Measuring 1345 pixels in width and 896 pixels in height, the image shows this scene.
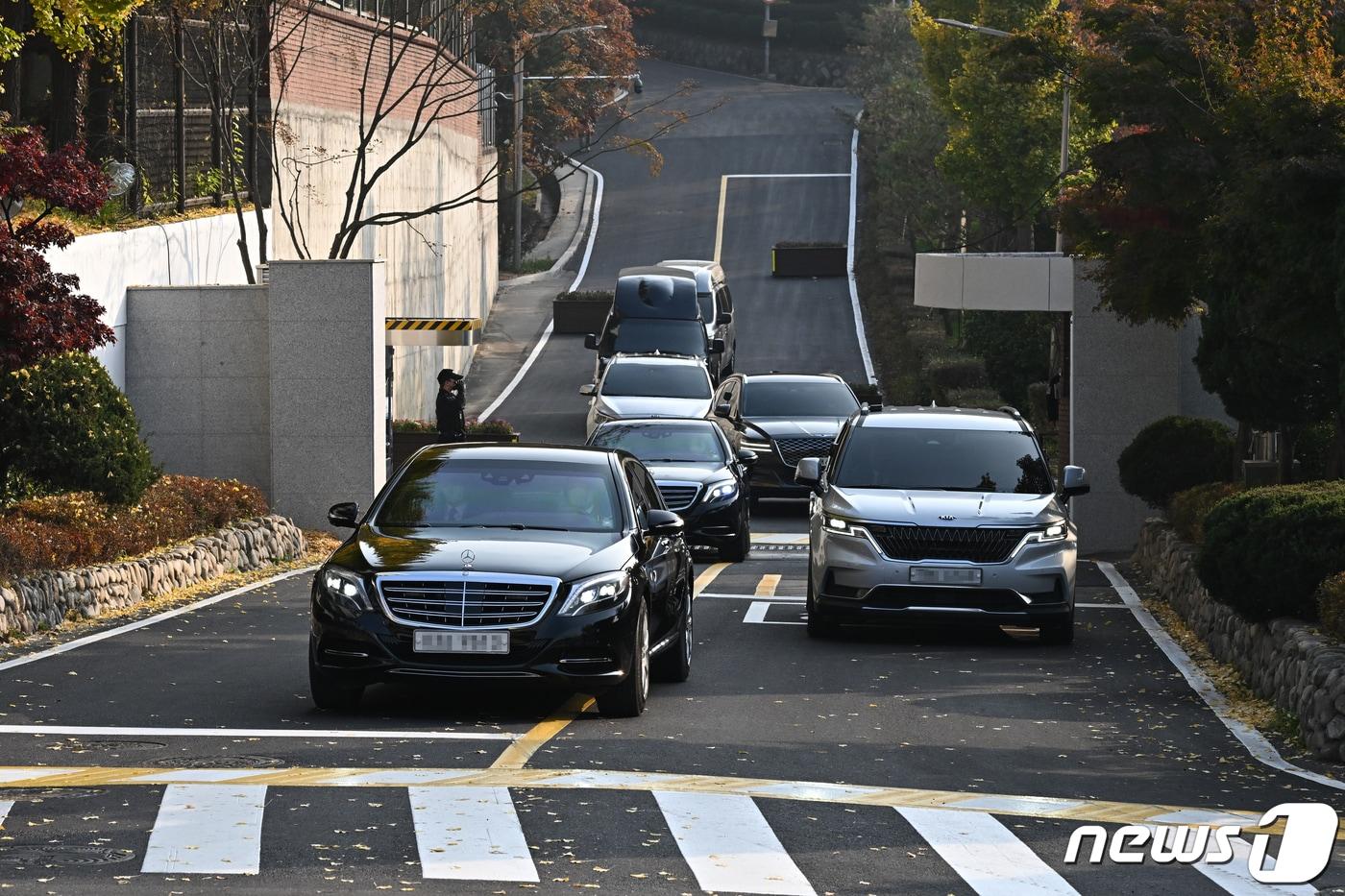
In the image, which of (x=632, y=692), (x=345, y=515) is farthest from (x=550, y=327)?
(x=632, y=692)

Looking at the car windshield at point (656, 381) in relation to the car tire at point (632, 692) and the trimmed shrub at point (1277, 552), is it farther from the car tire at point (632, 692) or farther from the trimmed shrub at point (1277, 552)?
the car tire at point (632, 692)

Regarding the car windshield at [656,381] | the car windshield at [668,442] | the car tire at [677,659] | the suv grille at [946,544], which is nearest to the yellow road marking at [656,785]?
the car tire at [677,659]

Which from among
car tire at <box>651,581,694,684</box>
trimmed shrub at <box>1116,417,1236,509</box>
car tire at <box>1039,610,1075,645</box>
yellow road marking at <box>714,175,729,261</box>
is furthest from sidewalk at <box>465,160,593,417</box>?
car tire at <box>651,581,694,684</box>

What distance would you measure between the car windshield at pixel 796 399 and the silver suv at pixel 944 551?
14260mm

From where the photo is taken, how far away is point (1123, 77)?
20578 millimetres

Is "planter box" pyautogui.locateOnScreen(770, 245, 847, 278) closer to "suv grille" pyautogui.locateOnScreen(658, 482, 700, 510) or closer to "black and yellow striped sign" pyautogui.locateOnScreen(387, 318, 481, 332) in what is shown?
"black and yellow striped sign" pyautogui.locateOnScreen(387, 318, 481, 332)

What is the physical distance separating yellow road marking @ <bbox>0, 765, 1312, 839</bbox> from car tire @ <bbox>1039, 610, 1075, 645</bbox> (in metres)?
6.30

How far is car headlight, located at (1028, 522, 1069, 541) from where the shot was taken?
15836 mm

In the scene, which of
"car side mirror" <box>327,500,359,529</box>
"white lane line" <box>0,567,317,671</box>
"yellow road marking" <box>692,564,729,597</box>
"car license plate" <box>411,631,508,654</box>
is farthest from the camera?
"yellow road marking" <box>692,564,729,597</box>

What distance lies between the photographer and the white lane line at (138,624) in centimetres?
1409

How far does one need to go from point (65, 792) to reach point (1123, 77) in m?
14.3

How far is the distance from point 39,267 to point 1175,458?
1248 centimetres

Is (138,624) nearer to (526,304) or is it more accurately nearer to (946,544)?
(946,544)

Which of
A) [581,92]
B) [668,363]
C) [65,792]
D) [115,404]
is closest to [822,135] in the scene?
[581,92]
